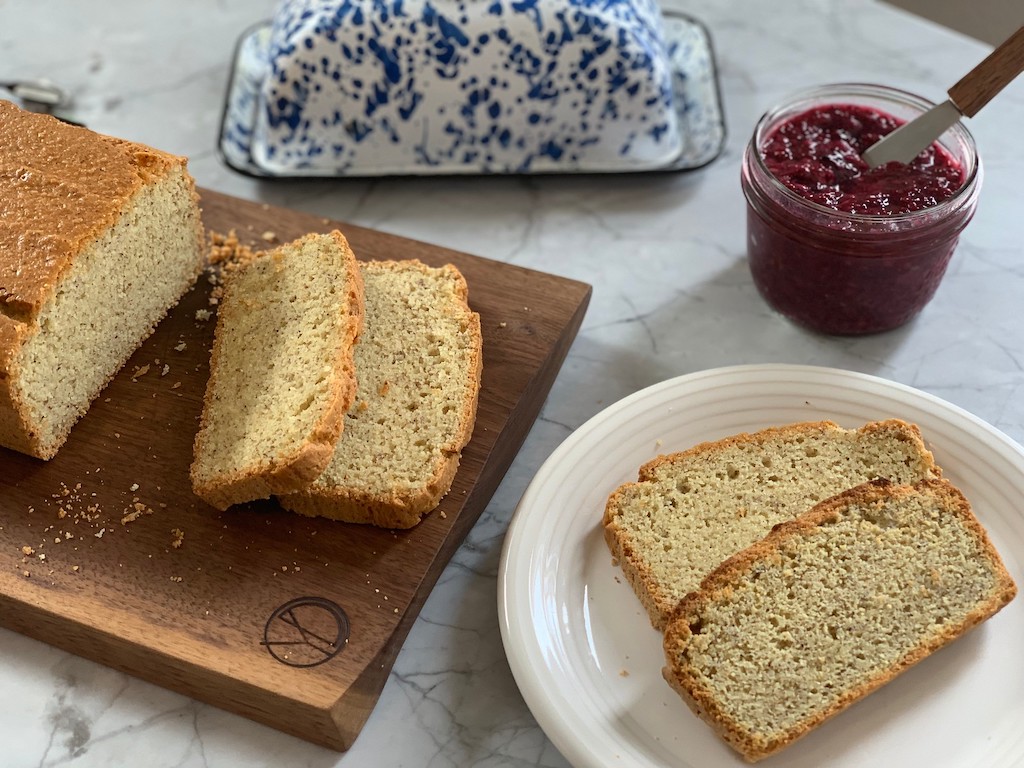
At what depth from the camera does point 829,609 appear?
2510 mm

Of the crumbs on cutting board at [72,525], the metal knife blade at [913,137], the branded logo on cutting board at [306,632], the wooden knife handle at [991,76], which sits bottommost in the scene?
the crumbs on cutting board at [72,525]

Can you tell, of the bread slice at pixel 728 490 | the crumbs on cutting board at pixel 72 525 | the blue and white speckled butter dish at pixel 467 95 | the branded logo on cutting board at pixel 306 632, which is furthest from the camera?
the blue and white speckled butter dish at pixel 467 95

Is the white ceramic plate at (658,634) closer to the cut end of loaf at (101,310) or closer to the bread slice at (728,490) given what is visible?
the bread slice at (728,490)

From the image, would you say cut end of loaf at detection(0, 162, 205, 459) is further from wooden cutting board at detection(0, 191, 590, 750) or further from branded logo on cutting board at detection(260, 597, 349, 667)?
branded logo on cutting board at detection(260, 597, 349, 667)

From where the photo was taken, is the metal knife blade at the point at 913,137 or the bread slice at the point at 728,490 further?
the metal knife blade at the point at 913,137

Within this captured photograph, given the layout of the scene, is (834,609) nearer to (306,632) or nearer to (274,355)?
(306,632)

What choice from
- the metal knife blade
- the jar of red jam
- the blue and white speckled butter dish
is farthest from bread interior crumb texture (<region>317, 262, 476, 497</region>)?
the metal knife blade

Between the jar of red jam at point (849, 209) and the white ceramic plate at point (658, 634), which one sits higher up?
the jar of red jam at point (849, 209)

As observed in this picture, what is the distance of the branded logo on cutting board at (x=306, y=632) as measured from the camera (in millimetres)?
2553

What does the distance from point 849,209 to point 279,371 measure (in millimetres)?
1655

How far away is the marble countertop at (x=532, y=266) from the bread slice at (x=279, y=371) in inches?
22.3

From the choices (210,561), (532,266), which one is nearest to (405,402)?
(210,561)

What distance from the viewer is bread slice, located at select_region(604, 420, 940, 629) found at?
105 inches

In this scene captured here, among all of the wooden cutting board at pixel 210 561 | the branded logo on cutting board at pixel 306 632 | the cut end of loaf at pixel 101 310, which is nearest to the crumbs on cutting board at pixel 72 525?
the wooden cutting board at pixel 210 561
